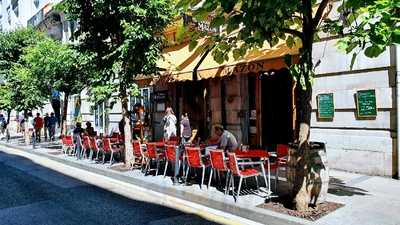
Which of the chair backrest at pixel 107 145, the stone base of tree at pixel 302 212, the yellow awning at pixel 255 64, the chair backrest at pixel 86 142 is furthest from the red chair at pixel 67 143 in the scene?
the stone base of tree at pixel 302 212

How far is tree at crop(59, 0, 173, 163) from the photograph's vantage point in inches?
476

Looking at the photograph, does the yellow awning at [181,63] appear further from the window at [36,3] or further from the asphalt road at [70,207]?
the window at [36,3]

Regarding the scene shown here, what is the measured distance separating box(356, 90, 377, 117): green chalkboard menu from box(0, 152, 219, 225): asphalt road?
5.22m

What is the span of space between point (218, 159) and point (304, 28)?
299cm

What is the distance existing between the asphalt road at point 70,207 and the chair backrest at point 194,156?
144 centimetres

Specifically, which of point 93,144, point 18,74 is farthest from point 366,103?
point 18,74

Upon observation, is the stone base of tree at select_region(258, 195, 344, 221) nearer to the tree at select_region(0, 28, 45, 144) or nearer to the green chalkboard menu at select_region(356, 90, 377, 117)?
the green chalkboard menu at select_region(356, 90, 377, 117)

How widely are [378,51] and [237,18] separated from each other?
2.00 metres

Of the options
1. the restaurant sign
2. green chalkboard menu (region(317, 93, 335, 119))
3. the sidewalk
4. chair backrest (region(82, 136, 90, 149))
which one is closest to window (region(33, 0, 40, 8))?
chair backrest (region(82, 136, 90, 149))

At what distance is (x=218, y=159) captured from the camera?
28.5 feet

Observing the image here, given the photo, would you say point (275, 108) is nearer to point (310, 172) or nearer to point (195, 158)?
point (195, 158)

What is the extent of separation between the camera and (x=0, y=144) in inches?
1066

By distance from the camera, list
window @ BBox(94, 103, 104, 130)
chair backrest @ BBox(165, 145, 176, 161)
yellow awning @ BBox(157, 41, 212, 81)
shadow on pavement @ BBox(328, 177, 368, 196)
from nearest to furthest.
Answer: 1. shadow on pavement @ BBox(328, 177, 368, 196)
2. chair backrest @ BBox(165, 145, 176, 161)
3. yellow awning @ BBox(157, 41, 212, 81)
4. window @ BBox(94, 103, 104, 130)

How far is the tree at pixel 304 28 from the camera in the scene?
17.5ft
